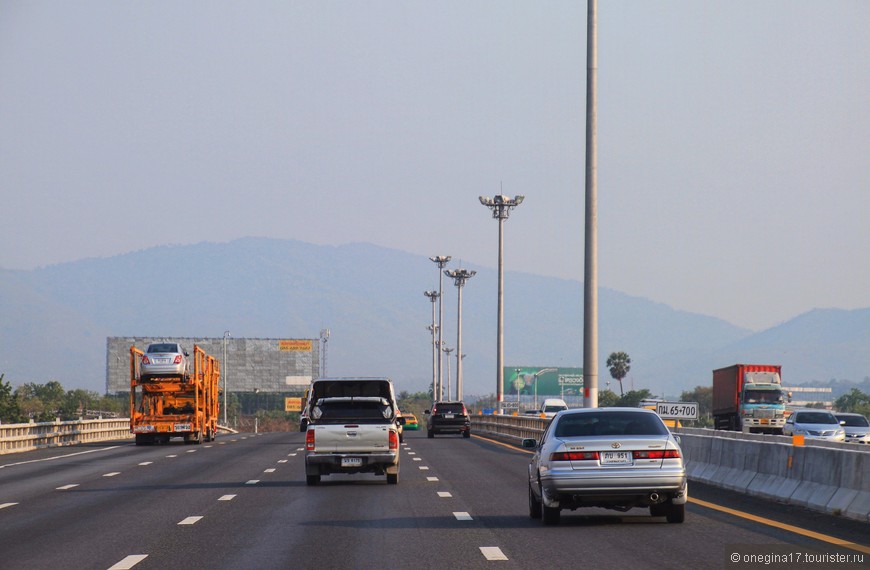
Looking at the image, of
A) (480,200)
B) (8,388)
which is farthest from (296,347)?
(480,200)

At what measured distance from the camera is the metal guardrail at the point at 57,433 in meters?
44.9

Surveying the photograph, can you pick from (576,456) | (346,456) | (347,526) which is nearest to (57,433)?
(346,456)

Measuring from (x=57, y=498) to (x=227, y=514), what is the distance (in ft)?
16.6

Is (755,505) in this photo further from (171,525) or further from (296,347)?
(296,347)

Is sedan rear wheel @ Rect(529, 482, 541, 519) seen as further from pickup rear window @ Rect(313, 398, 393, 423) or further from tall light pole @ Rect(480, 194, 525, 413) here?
tall light pole @ Rect(480, 194, 525, 413)

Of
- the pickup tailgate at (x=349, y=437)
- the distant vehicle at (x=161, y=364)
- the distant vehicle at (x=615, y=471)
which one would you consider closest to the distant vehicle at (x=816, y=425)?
the distant vehicle at (x=161, y=364)

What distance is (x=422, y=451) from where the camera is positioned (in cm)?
4434

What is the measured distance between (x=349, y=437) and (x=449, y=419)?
37.5 meters

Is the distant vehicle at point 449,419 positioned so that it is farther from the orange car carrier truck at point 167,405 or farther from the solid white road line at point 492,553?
the solid white road line at point 492,553

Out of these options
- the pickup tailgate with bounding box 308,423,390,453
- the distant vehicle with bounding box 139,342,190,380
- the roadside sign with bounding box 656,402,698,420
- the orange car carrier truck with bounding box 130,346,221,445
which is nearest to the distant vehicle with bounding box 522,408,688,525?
the pickup tailgate with bounding box 308,423,390,453

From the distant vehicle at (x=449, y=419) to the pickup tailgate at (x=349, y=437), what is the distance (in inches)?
1458

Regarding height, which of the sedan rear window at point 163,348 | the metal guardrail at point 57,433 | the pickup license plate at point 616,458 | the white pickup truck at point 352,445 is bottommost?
the metal guardrail at point 57,433

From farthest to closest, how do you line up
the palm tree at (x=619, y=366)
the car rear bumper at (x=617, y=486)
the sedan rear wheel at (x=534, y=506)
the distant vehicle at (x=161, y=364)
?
the palm tree at (x=619, y=366), the distant vehicle at (x=161, y=364), the sedan rear wheel at (x=534, y=506), the car rear bumper at (x=617, y=486)

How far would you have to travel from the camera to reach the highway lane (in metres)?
14.1
